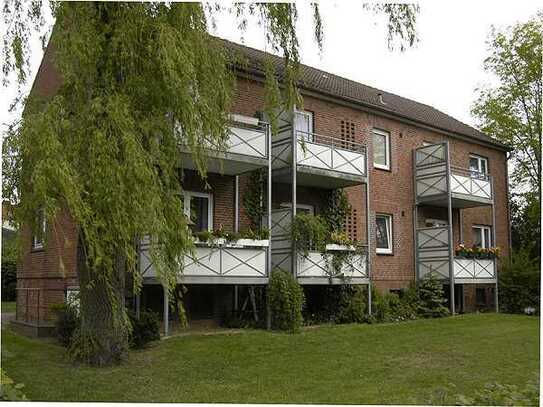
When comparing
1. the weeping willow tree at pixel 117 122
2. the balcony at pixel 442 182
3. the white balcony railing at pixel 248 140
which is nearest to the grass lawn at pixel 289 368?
the weeping willow tree at pixel 117 122

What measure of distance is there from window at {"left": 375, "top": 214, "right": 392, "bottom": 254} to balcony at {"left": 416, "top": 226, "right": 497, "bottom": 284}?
3.92 ft

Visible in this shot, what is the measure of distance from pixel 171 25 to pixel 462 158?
16421 millimetres

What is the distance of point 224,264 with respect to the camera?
508 inches

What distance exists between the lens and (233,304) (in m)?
15.2

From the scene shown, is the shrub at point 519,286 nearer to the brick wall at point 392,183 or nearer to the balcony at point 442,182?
the brick wall at point 392,183

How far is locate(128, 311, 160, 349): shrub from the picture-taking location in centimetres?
1116

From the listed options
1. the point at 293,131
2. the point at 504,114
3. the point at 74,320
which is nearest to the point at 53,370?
the point at 74,320

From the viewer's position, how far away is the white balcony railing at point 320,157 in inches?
596

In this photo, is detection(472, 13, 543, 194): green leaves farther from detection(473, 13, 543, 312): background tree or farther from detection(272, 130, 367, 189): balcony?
detection(272, 130, 367, 189): balcony

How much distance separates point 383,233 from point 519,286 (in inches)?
203

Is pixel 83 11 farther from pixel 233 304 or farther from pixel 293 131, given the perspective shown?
pixel 233 304

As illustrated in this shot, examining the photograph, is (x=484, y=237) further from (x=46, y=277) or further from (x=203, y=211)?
(x=46, y=277)

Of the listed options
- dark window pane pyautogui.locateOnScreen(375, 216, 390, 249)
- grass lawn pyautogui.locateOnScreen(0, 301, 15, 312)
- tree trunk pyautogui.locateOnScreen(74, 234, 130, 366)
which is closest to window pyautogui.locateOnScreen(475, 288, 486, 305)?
dark window pane pyautogui.locateOnScreen(375, 216, 390, 249)

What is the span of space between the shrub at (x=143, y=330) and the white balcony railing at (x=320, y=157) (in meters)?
5.31
